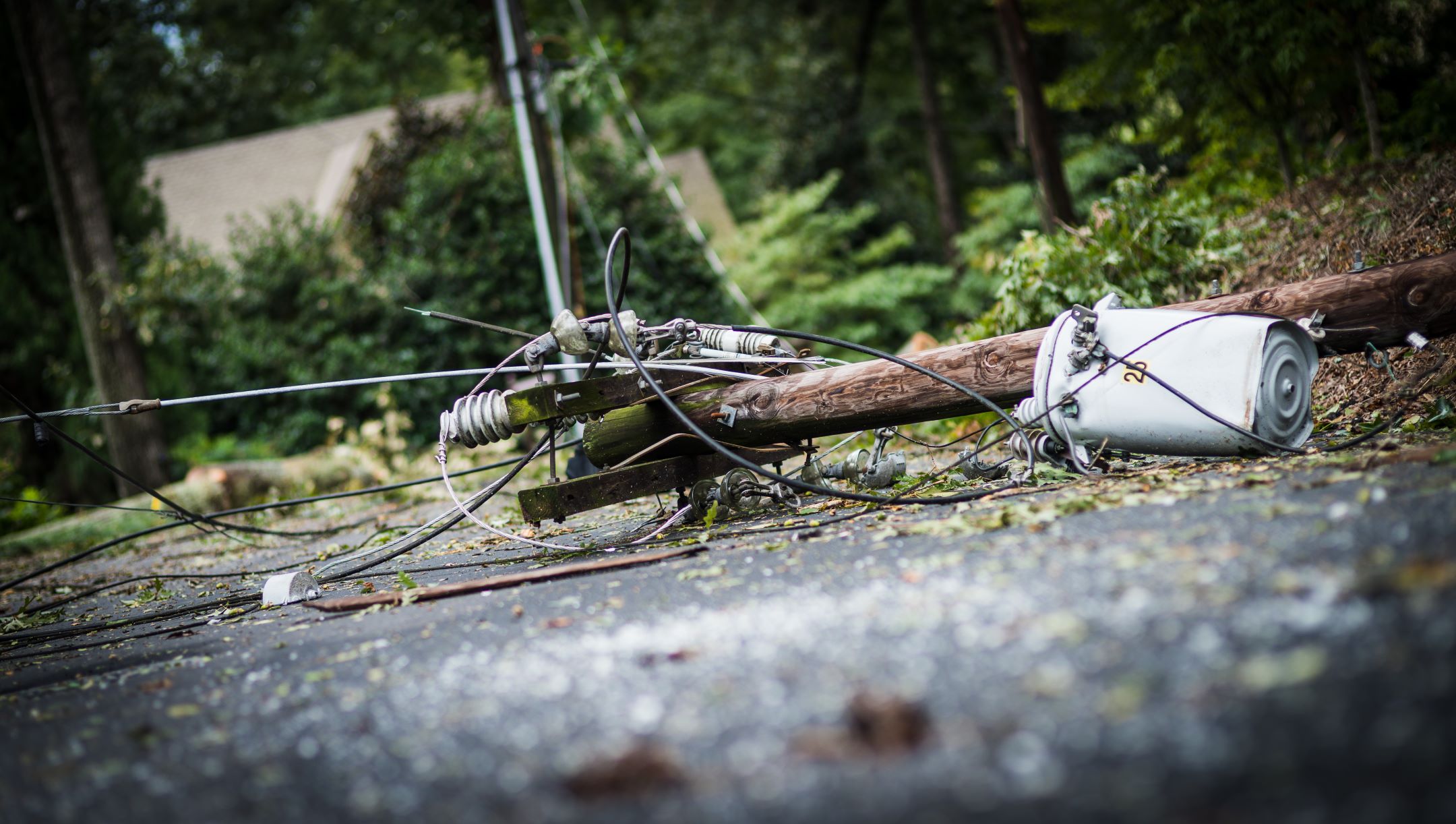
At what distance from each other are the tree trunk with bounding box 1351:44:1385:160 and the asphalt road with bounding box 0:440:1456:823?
237 inches

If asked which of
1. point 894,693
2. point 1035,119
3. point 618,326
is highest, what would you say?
point 1035,119

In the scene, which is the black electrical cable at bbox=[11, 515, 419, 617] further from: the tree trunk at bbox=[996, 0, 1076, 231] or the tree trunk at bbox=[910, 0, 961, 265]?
the tree trunk at bbox=[910, 0, 961, 265]

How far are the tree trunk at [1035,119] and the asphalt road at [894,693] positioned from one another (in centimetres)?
766

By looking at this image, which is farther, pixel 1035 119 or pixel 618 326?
pixel 1035 119

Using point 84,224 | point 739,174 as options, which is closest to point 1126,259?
point 84,224

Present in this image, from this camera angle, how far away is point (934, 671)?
1983 mm

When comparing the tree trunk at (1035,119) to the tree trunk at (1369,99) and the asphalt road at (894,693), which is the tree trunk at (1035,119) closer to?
the tree trunk at (1369,99)

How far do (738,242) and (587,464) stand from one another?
489 inches

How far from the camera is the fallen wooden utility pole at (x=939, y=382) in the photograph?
3941mm

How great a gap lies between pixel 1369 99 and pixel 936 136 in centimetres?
1197

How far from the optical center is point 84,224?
43.0 feet

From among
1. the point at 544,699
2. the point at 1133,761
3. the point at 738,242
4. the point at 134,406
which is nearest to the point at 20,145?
the point at 738,242

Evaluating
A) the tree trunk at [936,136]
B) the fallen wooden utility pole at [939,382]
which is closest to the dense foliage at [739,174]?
the tree trunk at [936,136]

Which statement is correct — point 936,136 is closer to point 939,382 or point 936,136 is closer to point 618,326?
point 939,382
